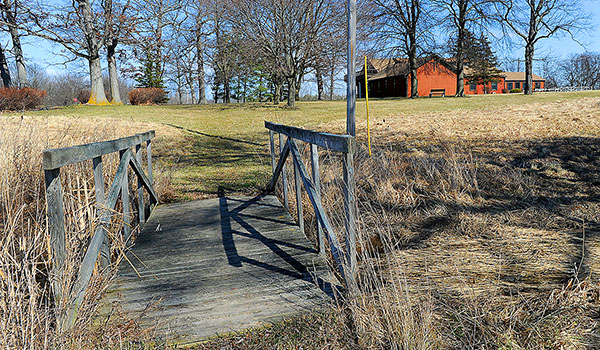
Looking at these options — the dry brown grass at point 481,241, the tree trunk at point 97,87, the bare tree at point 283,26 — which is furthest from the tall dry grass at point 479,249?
the tree trunk at point 97,87

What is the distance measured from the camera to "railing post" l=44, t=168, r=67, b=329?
8.55 ft

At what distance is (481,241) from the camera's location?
451 cm

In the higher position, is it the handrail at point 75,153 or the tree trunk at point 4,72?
the tree trunk at point 4,72

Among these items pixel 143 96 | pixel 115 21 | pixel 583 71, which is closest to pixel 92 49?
pixel 115 21

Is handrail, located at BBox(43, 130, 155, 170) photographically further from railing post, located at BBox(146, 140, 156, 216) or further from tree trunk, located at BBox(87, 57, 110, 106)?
tree trunk, located at BBox(87, 57, 110, 106)

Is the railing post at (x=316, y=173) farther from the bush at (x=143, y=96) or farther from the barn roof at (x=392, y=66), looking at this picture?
the barn roof at (x=392, y=66)

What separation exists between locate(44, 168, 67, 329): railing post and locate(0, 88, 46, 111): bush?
19.4 metres

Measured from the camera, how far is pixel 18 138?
554 centimetres

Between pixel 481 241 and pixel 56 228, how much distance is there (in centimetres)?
387

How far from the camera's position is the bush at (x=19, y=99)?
1928 centimetres

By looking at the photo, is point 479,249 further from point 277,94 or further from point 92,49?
point 277,94

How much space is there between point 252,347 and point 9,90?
23.0 meters

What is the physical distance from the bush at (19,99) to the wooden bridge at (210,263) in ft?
59.1

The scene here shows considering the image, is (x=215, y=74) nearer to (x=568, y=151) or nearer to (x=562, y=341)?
(x=568, y=151)
